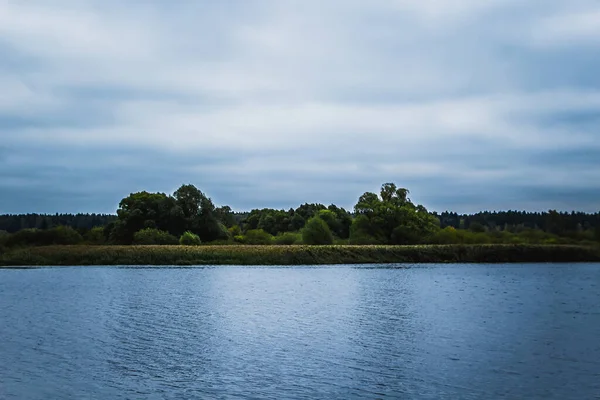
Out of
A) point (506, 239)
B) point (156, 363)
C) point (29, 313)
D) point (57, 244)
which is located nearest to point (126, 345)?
point (156, 363)

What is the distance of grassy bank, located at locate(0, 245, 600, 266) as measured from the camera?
107875 mm

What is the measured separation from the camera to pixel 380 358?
28.1m

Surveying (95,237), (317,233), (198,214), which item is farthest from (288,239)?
(95,237)

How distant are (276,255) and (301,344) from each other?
78892 mm

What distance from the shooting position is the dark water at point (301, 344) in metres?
22.6

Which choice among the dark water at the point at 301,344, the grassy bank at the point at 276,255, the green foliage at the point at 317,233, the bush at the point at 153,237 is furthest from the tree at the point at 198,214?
the dark water at the point at 301,344

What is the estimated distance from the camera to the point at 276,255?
363 feet

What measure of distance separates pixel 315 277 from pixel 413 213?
65.4m

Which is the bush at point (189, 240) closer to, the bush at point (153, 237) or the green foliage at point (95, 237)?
the bush at point (153, 237)

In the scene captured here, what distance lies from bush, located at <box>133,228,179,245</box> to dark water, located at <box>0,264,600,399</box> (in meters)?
68.5

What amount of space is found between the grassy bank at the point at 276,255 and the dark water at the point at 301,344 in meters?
45.3

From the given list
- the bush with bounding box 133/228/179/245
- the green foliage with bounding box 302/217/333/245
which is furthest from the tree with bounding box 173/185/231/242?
the green foliage with bounding box 302/217/333/245

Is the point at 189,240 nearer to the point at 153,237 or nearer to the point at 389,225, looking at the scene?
the point at 153,237

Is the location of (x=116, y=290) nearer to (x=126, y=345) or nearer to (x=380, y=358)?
(x=126, y=345)
